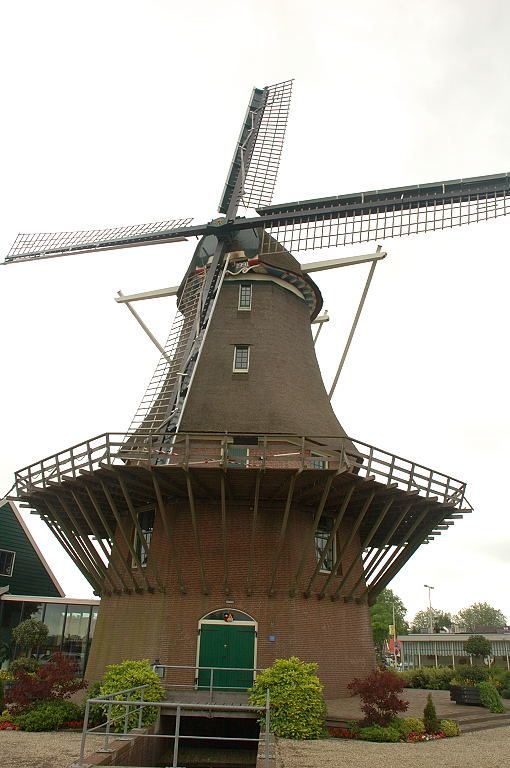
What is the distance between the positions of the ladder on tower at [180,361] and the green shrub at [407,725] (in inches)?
325

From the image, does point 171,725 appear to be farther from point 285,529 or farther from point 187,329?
point 187,329

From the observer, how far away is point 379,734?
12.7 m

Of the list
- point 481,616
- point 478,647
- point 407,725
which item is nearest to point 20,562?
point 478,647

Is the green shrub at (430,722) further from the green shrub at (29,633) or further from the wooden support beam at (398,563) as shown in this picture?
the green shrub at (29,633)

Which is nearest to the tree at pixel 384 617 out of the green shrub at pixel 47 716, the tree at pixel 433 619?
the tree at pixel 433 619

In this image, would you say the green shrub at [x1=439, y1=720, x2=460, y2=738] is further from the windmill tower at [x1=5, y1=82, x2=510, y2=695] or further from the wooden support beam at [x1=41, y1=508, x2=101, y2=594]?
Answer: the wooden support beam at [x1=41, y1=508, x2=101, y2=594]

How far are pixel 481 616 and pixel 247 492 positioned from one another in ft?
362

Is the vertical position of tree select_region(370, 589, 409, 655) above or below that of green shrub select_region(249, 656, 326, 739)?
above

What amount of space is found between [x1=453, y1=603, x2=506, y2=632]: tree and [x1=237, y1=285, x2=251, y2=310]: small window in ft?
343

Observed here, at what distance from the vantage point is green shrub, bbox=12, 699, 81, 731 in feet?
43.5

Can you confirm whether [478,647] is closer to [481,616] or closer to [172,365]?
[172,365]

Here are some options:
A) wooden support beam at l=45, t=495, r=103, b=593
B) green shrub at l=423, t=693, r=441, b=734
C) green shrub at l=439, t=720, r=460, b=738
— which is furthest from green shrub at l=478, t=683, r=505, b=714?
wooden support beam at l=45, t=495, r=103, b=593

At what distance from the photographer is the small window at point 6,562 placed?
2642 cm

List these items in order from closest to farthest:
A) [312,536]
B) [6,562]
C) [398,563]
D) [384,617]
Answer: [312,536], [398,563], [6,562], [384,617]
